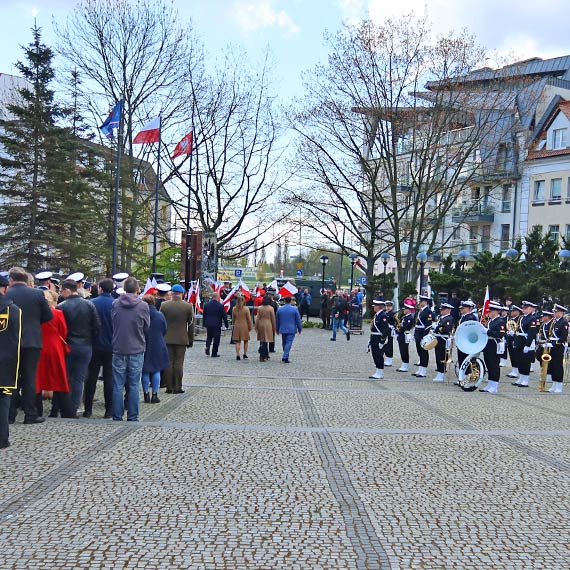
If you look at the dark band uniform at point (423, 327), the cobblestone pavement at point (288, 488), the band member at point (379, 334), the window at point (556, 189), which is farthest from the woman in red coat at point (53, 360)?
the window at point (556, 189)

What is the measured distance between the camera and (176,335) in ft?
44.5

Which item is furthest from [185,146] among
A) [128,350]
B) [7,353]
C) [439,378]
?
[7,353]

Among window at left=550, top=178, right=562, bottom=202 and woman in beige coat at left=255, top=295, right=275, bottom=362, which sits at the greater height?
window at left=550, top=178, right=562, bottom=202

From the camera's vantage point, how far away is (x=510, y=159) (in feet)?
140

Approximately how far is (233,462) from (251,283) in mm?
47219

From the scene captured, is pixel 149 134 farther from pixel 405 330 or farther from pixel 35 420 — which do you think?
pixel 35 420

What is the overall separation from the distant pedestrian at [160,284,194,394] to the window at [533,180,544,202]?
4302 cm

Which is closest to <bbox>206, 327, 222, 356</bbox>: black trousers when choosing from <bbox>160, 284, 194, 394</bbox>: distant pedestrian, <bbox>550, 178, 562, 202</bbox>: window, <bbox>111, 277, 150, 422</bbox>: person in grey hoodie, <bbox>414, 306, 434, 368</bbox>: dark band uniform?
<bbox>414, 306, 434, 368</bbox>: dark band uniform

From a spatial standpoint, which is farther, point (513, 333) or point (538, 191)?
point (538, 191)

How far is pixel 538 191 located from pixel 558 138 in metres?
3.62

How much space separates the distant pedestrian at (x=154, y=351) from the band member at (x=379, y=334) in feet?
21.2

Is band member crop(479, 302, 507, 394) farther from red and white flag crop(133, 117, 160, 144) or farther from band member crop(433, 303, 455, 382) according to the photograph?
red and white flag crop(133, 117, 160, 144)

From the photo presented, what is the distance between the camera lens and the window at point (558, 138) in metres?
50.9

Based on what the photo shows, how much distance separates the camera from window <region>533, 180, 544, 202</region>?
2068 inches
